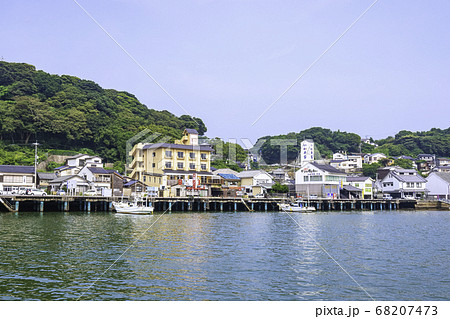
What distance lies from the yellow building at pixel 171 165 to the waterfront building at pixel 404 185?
39.0 metres

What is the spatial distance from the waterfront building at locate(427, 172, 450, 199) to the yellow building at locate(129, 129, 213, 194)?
47206mm

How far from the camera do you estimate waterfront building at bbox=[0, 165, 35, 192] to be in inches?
2066

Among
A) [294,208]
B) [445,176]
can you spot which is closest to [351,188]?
[445,176]

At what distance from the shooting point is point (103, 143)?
7819 cm

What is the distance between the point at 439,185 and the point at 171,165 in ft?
177

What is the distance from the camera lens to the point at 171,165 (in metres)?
60.9

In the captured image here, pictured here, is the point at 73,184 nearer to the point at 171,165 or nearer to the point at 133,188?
the point at 133,188

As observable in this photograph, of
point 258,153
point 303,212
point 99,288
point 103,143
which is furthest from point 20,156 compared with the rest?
point 258,153

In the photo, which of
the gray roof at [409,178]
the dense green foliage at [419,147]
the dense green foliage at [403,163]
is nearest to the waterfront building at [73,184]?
the gray roof at [409,178]

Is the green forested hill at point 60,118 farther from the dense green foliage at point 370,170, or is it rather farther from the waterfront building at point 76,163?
the dense green foliage at point 370,170

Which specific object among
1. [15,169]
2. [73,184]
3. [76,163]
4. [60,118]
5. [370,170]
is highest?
[60,118]

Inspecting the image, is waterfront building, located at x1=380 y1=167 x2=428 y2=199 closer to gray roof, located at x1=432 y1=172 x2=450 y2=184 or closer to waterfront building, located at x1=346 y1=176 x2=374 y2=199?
gray roof, located at x1=432 y1=172 x2=450 y2=184
